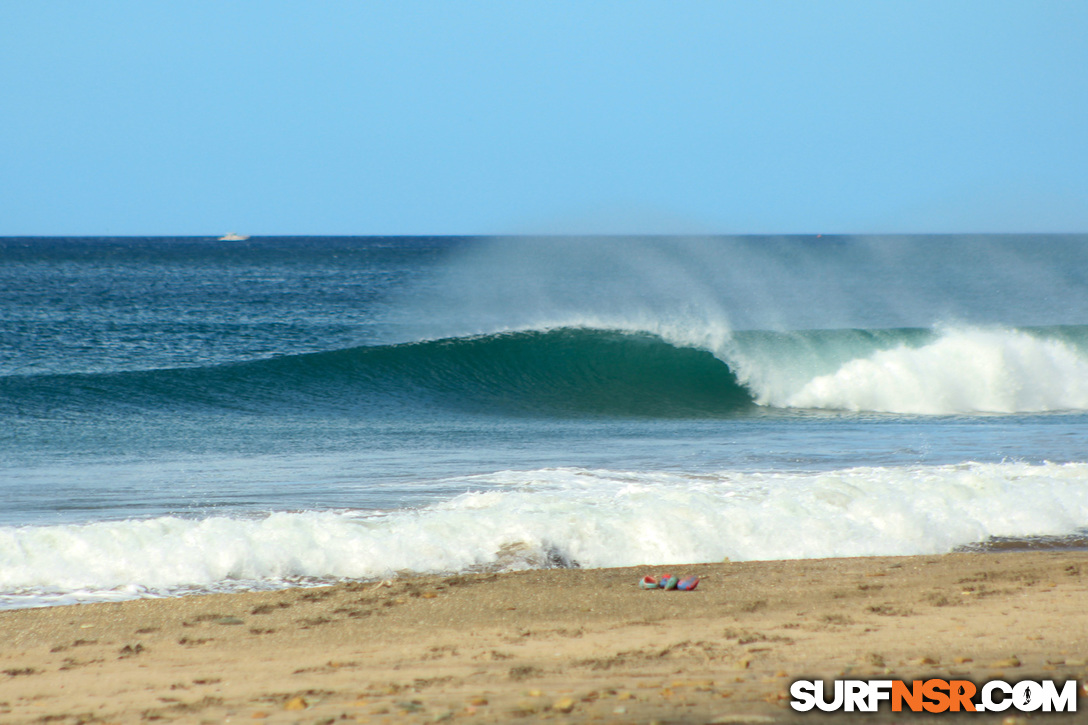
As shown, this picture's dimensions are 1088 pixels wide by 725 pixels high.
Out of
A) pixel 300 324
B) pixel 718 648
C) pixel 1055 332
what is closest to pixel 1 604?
pixel 718 648

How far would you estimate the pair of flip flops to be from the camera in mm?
5406

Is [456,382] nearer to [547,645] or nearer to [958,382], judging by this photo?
[958,382]

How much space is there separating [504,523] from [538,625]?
Result: 1.86m

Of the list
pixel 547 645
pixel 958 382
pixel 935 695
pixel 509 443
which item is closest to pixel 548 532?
pixel 547 645

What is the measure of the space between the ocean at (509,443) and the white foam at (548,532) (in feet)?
0.07

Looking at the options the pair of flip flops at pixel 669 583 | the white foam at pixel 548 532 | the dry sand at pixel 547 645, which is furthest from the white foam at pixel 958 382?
the pair of flip flops at pixel 669 583

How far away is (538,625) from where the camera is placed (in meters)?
4.75

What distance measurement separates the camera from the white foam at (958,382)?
15.8 meters

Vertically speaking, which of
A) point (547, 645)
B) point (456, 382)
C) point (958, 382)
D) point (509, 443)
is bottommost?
point (547, 645)

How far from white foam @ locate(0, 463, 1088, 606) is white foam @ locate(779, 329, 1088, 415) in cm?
779

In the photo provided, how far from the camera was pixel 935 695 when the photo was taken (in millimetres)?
3523

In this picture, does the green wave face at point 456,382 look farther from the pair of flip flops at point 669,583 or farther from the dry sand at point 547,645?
the pair of flip flops at point 669,583

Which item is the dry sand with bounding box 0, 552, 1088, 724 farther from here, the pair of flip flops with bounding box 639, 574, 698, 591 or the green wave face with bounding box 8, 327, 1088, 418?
the green wave face with bounding box 8, 327, 1088, 418

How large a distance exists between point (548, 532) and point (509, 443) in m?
5.22
